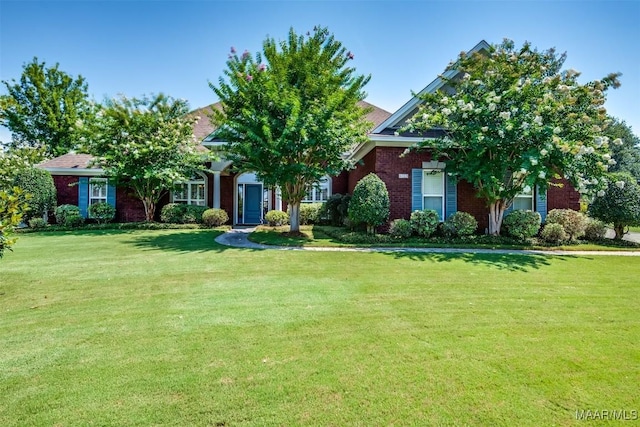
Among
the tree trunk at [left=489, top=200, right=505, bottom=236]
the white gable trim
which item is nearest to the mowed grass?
the tree trunk at [left=489, top=200, right=505, bottom=236]

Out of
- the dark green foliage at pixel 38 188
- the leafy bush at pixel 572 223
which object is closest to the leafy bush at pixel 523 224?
the leafy bush at pixel 572 223

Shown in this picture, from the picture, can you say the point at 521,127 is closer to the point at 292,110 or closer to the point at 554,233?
the point at 554,233

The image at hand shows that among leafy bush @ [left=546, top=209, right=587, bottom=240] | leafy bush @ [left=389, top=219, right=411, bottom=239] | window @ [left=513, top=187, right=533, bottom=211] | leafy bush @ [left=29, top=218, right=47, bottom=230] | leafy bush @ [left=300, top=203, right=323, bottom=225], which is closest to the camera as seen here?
leafy bush @ [left=389, top=219, right=411, bottom=239]

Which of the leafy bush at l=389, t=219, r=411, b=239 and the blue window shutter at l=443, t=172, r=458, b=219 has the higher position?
the blue window shutter at l=443, t=172, r=458, b=219

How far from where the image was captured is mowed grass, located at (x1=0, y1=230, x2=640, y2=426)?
2529 millimetres

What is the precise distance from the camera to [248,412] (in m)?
2.47

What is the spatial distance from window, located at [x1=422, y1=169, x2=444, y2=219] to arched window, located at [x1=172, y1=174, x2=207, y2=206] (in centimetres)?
1156

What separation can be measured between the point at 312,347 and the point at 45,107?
3525cm

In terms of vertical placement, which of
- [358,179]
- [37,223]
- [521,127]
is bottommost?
[37,223]

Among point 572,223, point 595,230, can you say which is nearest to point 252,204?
point 572,223

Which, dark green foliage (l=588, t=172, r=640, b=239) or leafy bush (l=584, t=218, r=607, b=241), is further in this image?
leafy bush (l=584, t=218, r=607, b=241)

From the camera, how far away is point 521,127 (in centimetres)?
983

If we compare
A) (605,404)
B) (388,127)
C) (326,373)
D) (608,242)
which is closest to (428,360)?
(326,373)

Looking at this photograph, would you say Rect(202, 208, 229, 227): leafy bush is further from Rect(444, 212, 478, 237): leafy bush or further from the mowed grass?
Rect(444, 212, 478, 237): leafy bush
